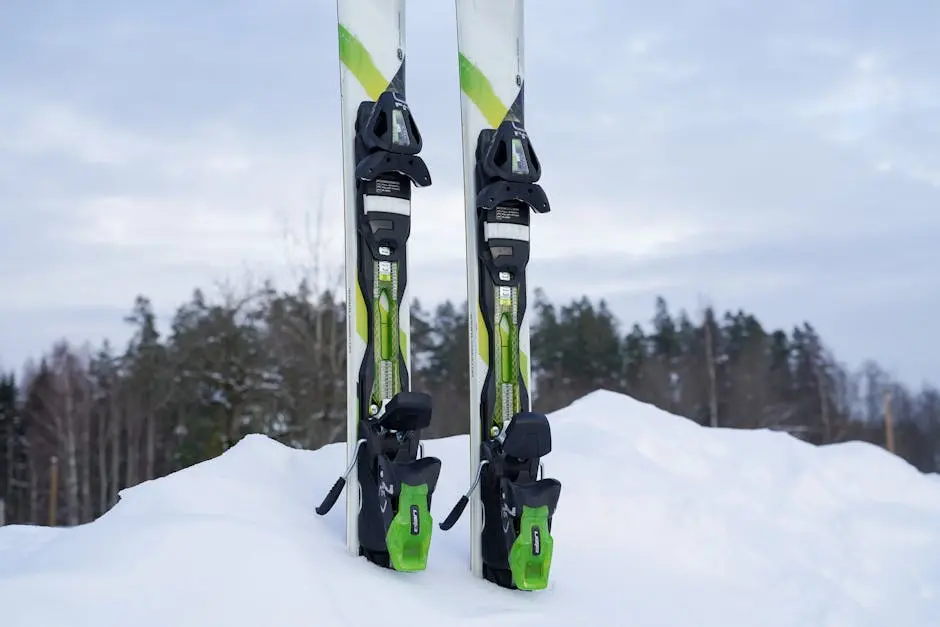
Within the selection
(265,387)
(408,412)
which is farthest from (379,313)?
(265,387)

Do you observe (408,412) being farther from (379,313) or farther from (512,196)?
(512,196)

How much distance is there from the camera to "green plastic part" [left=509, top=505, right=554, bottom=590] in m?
4.27

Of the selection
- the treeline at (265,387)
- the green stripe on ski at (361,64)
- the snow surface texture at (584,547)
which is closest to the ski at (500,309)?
the snow surface texture at (584,547)

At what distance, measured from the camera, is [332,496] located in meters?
4.36

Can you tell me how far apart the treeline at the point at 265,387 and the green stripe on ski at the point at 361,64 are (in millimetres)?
16655

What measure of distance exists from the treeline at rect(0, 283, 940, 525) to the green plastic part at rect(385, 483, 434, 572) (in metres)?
17.0

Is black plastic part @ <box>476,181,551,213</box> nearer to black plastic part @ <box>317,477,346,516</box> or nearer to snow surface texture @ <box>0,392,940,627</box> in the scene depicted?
black plastic part @ <box>317,477,346,516</box>

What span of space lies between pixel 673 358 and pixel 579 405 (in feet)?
83.0

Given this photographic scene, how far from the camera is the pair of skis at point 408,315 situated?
4238 mm

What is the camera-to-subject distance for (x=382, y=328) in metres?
4.52

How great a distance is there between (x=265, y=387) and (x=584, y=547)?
53.6 feet

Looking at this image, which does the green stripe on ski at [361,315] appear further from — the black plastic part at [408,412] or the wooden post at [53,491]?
the wooden post at [53,491]

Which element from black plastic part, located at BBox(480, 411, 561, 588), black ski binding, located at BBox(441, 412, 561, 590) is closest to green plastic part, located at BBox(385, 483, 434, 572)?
black ski binding, located at BBox(441, 412, 561, 590)

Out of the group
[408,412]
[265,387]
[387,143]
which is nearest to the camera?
[408,412]
